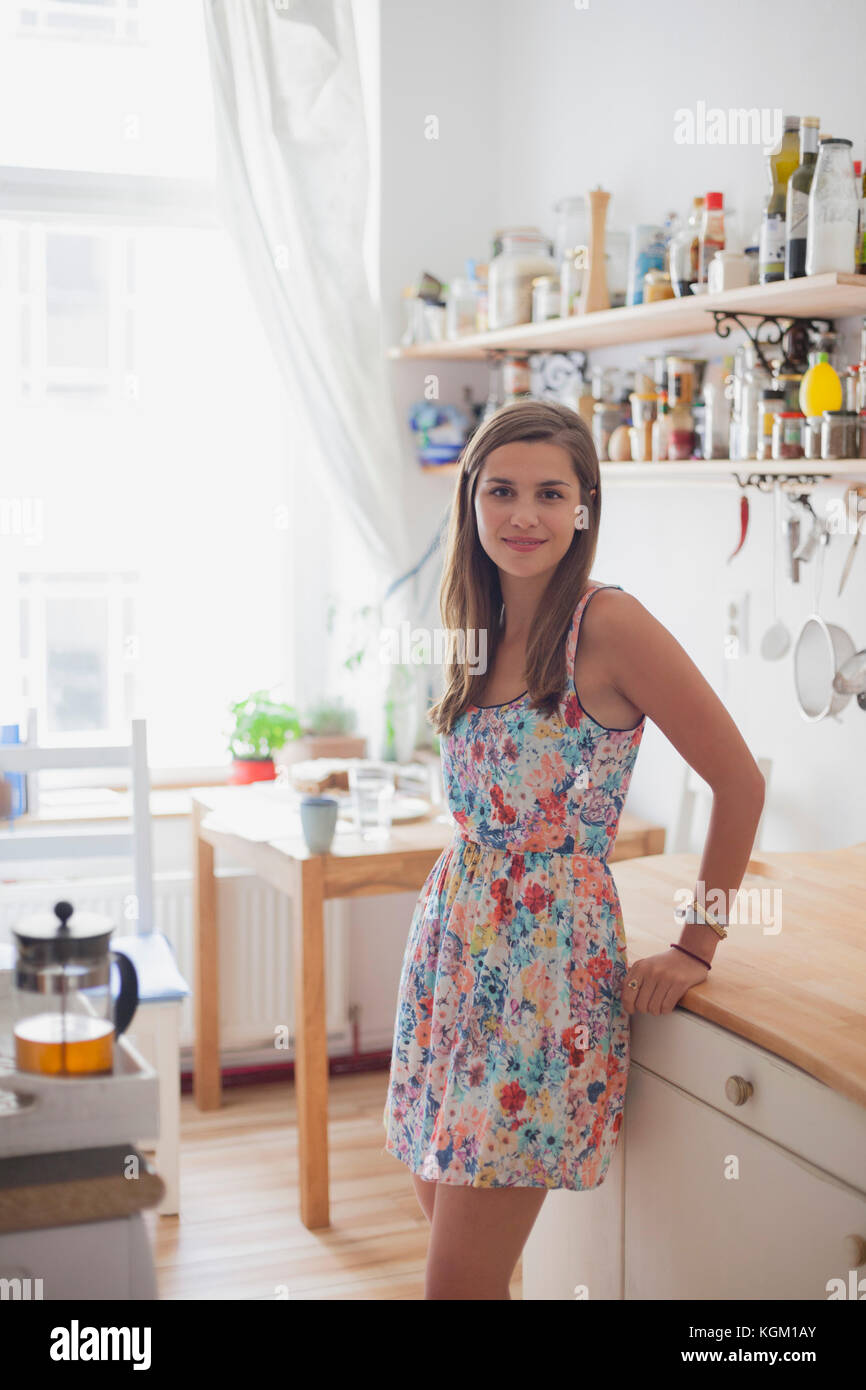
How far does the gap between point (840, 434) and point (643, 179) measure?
105 centimetres

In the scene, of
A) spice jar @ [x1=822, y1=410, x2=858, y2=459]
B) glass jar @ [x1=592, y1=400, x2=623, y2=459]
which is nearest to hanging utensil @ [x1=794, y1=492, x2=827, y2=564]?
spice jar @ [x1=822, y1=410, x2=858, y2=459]

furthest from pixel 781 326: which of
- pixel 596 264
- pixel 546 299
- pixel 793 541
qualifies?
A: pixel 546 299

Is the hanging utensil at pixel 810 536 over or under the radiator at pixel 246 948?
over

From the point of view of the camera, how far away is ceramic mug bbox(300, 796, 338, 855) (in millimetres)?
2602

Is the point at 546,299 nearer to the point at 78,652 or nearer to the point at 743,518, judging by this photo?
the point at 743,518

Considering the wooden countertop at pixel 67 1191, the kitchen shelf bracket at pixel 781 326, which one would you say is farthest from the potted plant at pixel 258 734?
the wooden countertop at pixel 67 1191

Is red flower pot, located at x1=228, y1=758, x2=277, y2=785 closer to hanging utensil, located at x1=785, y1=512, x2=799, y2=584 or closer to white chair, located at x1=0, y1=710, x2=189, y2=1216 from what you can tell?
white chair, located at x1=0, y1=710, x2=189, y2=1216

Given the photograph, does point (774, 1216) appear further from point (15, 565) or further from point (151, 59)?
point (151, 59)

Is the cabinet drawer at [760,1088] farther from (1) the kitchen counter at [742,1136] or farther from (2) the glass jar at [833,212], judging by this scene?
(2) the glass jar at [833,212]

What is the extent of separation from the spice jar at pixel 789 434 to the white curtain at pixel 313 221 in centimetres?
133

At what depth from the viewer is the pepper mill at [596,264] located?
266cm

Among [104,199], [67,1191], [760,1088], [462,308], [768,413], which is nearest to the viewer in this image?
[67,1191]

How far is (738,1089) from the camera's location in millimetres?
1484

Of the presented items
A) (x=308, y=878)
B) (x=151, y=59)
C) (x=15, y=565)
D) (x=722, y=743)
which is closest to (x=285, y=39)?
(x=151, y=59)
